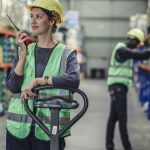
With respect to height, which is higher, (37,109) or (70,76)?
(70,76)

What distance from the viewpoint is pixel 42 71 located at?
3.29m

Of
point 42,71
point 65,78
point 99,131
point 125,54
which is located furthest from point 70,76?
point 99,131

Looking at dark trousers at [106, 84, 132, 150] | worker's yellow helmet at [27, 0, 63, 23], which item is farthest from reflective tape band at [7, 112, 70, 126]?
dark trousers at [106, 84, 132, 150]

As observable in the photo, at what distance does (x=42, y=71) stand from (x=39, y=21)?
321mm

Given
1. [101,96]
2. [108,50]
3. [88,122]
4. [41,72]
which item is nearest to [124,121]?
[88,122]

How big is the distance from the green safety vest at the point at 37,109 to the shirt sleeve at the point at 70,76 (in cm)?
3

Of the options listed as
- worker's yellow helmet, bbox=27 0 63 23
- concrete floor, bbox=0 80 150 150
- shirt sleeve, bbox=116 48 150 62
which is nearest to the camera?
worker's yellow helmet, bbox=27 0 63 23

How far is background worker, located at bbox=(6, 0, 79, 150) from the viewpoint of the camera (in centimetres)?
320

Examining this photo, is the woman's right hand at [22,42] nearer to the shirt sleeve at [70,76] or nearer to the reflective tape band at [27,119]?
the shirt sleeve at [70,76]

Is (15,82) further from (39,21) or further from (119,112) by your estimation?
(119,112)

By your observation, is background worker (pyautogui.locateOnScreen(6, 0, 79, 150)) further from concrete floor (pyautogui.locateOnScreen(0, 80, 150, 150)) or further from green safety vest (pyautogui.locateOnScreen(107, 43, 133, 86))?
green safety vest (pyautogui.locateOnScreen(107, 43, 133, 86))

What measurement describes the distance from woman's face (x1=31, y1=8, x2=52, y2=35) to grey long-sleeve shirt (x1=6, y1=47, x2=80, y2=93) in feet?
0.43

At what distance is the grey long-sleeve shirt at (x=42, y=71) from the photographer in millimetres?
3193

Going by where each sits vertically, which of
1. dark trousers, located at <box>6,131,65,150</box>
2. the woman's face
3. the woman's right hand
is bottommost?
dark trousers, located at <box>6,131,65,150</box>
